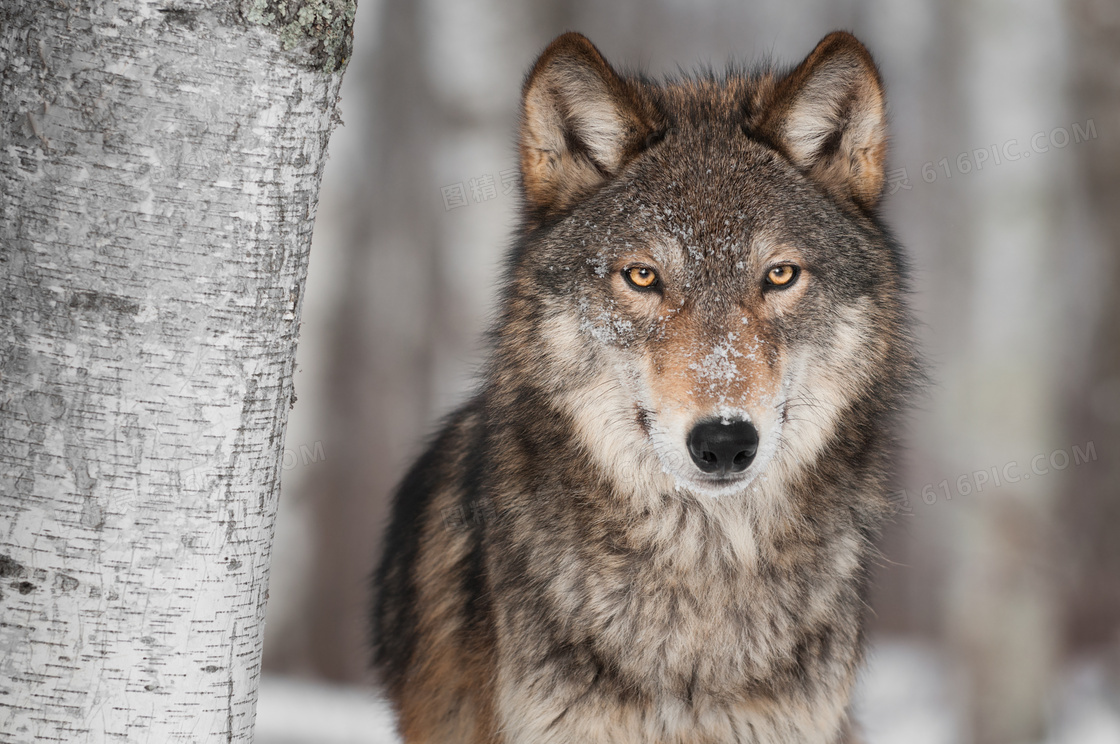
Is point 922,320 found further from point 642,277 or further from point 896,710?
point 896,710

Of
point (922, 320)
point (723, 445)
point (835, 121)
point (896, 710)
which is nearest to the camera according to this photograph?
point (723, 445)

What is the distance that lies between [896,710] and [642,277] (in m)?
6.32

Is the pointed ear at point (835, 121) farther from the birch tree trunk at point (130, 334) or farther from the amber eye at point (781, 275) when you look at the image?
the birch tree trunk at point (130, 334)

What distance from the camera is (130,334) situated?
5.03 feet

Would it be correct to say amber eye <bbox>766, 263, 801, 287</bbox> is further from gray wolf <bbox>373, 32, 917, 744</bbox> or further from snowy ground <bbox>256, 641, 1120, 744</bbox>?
snowy ground <bbox>256, 641, 1120, 744</bbox>

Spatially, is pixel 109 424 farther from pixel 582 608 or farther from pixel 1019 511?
pixel 1019 511

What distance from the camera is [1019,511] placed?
21.4 feet

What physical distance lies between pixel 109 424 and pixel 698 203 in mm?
1725

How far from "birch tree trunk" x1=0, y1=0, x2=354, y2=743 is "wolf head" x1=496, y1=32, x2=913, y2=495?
1.21 m

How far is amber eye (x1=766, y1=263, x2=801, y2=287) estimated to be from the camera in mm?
2619

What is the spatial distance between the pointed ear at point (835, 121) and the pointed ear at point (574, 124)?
17.0 inches

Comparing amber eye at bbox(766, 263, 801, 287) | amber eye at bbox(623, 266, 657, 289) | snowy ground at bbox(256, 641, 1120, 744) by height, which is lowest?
snowy ground at bbox(256, 641, 1120, 744)

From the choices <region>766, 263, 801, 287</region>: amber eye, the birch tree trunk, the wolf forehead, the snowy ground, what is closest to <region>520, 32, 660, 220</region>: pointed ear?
the wolf forehead

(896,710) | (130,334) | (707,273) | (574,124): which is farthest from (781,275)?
(896,710)
